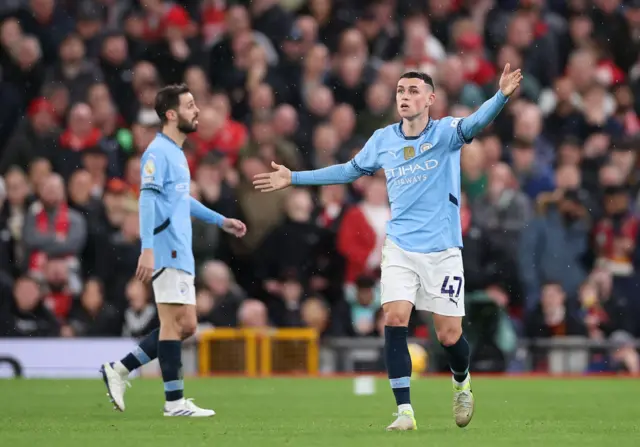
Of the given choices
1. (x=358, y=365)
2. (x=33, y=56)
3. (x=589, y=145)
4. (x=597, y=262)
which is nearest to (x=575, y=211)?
(x=597, y=262)

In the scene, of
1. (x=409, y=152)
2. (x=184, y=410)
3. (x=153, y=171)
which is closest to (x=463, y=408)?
(x=409, y=152)

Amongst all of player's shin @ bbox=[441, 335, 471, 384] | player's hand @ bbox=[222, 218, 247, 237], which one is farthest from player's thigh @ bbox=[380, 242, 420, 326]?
player's hand @ bbox=[222, 218, 247, 237]

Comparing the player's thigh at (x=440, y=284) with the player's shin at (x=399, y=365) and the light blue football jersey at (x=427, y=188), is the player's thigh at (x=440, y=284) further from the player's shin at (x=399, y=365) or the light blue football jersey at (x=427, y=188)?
the player's shin at (x=399, y=365)

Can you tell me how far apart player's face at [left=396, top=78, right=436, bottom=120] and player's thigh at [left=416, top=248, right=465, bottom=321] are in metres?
0.97

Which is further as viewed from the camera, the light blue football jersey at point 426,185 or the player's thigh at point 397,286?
the light blue football jersey at point 426,185

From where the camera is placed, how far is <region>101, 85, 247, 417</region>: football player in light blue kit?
11.1m

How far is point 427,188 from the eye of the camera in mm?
9852

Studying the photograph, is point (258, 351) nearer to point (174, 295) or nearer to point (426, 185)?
point (174, 295)

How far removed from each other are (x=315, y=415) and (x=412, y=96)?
281 centimetres

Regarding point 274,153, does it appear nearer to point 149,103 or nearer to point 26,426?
point 149,103

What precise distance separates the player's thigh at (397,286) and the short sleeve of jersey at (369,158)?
601mm

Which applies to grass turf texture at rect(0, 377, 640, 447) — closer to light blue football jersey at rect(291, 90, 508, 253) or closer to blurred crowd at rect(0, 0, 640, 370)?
light blue football jersey at rect(291, 90, 508, 253)

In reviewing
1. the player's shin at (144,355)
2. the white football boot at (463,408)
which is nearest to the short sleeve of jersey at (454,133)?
the white football boot at (463,408)

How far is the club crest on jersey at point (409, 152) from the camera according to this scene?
9.88 m
